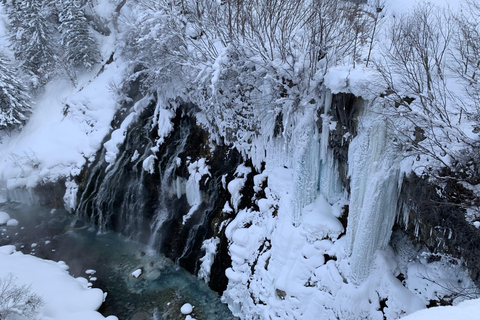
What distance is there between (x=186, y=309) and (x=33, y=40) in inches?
729

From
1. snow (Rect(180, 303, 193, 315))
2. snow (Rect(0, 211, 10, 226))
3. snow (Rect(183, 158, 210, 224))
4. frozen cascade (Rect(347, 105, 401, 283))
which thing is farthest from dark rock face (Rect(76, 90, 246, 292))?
frozen cascade (Rect(347, 105, 401, 283))

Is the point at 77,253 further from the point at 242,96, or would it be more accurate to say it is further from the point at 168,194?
the point at 242,96

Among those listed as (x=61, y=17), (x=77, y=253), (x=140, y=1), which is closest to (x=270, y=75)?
(x=140, y=1)

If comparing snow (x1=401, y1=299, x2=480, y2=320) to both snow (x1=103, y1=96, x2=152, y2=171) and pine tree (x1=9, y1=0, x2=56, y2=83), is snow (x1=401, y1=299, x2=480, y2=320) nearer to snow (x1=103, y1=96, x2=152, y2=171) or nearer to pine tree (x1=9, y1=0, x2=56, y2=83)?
snow (x1=103, y1=96, x2=152, y2=171)

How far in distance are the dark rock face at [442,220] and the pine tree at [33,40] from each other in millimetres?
21473

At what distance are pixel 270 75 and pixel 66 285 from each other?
9.62 m

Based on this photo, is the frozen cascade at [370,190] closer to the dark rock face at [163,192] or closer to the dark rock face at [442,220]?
the dark rock face at [442,220]

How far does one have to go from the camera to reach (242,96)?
1092cm

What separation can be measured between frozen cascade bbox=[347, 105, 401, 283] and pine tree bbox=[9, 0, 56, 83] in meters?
20.1

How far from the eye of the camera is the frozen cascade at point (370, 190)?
6.58m

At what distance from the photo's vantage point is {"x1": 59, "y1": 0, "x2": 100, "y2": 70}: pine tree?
60.1 feet

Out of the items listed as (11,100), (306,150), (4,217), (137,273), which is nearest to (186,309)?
(137,273)

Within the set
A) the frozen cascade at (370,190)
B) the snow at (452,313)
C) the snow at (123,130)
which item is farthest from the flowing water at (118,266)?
the snow at (452,313)

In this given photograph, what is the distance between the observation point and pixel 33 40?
61.3 ft
